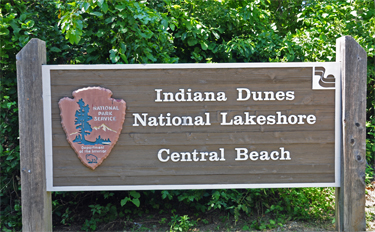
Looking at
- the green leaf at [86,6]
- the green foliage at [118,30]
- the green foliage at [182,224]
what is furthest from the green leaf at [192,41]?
the green foliage at [182,224]

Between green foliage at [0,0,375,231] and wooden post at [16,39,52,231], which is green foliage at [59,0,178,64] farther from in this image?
wooden post at [16,39,52,231]

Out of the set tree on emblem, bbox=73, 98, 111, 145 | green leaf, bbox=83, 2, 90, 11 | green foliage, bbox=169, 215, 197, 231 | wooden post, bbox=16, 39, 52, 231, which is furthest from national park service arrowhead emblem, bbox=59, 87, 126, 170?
green foliage, bbox=169, 215, 197, 231

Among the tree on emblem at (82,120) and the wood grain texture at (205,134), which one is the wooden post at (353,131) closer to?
the wood grain texture at (205,134)

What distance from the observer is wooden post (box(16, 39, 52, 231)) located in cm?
298

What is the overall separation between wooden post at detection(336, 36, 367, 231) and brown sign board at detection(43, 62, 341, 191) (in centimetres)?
7

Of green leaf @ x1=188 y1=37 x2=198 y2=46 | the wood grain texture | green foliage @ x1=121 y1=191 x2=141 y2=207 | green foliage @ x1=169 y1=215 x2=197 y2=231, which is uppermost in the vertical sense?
green leaf @ x1=188 y1=37 x2=198 y2=46

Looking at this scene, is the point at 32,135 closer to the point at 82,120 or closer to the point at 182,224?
the point at 82,120

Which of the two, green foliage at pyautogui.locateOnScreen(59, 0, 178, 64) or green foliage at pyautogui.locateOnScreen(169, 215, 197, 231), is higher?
green foliage at pyautogui.locateOnScreen(59, 0, 178, 64)

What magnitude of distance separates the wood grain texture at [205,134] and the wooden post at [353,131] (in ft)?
0.40

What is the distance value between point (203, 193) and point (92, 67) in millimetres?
1957

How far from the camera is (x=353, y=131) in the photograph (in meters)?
3.01

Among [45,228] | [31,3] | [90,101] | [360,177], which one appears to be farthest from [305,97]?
[31,3]

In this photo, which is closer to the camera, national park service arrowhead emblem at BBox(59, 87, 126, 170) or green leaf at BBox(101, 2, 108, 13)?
national park service arrowhead emblem at BBox(59, 87, 126, 170)

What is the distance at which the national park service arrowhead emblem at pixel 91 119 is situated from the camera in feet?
9.91
